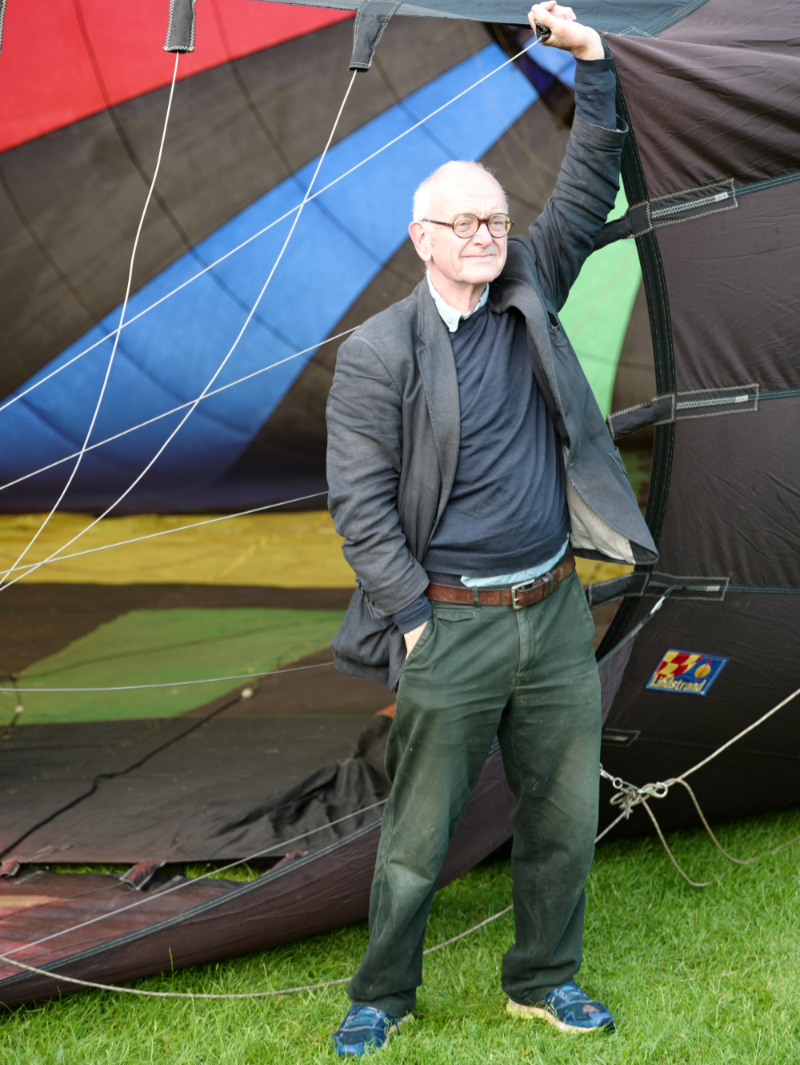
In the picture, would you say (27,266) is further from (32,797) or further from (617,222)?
(617,222)

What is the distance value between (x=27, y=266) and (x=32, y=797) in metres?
1.76

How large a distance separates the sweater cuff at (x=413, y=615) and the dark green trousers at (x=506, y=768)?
2 centimetres

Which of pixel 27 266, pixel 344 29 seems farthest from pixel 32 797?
pixel 344 29

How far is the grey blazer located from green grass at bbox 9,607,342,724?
2.14m

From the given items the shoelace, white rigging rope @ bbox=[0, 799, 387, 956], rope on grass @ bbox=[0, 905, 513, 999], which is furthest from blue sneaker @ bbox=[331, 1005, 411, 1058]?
white rigging rope @ bbox=[0, 799, 387, 956]

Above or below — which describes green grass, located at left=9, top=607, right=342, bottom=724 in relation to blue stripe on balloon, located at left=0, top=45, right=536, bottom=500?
below

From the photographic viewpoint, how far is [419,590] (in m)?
1.70

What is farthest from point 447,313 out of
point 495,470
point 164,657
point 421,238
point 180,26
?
point 164,657

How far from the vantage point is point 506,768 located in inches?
73.5

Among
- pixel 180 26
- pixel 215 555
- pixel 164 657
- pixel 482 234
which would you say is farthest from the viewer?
pixel 215 555

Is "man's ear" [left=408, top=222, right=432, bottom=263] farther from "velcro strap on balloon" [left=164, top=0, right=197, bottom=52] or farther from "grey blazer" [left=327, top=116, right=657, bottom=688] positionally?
"velcro strap on balloon" [left=164, top=0, right=197, bottom=52]

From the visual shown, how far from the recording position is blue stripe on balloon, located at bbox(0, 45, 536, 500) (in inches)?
141

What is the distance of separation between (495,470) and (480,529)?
0.10 metres

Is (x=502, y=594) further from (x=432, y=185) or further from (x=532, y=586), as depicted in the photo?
(x=432, y=185)
